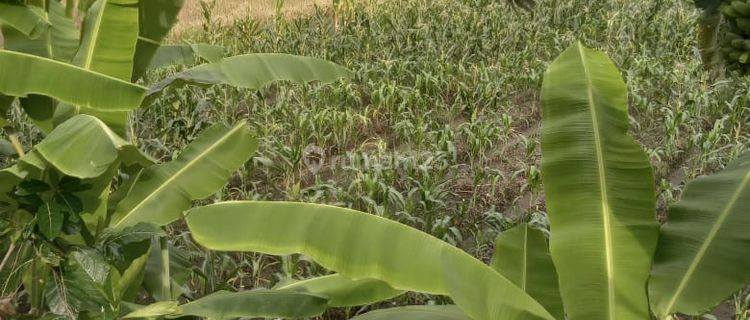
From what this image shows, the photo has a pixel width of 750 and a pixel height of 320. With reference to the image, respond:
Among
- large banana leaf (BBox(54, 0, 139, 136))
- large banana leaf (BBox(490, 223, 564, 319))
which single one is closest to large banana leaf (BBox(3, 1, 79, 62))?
large banana leaf (BBox(54, 0, 139, 136))

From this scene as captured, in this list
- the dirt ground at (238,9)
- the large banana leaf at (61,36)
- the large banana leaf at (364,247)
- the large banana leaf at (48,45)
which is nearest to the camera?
the large banana leaf at (364,247)

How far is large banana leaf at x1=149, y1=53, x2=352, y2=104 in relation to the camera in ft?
9.57

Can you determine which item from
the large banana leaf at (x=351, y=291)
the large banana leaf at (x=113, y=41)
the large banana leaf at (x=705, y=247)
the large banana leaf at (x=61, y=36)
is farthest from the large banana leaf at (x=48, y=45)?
Result: the large banana leaf at (x=705, y=247)

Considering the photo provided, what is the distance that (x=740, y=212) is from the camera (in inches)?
85.9

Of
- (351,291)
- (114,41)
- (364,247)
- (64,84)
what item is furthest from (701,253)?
(114,41)

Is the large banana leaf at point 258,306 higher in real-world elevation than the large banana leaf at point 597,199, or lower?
lower

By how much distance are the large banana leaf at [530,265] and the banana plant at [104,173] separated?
376mm

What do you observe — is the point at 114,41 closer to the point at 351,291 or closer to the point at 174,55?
the point at 174,55

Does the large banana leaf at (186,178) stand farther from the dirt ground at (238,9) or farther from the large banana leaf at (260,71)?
the dirt ground at (238,9)

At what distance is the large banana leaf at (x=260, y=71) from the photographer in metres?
2.92

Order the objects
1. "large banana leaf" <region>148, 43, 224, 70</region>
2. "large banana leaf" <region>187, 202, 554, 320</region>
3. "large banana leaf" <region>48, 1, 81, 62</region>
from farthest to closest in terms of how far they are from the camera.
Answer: "large banana leaf" <region>148, 43, 224, 70</region>
"large banana leaf" <region>48, 1, 81, 62</region>
"large banana leaf" <region>187, 202, 554, 320</region>

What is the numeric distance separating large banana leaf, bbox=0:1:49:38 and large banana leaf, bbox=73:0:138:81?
0.21 meters

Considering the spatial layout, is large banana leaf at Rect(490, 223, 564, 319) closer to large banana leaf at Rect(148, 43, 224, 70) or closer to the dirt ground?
large banana leaf at Rect(148, 43, 224, 70)

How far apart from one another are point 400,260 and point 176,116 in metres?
3.63
